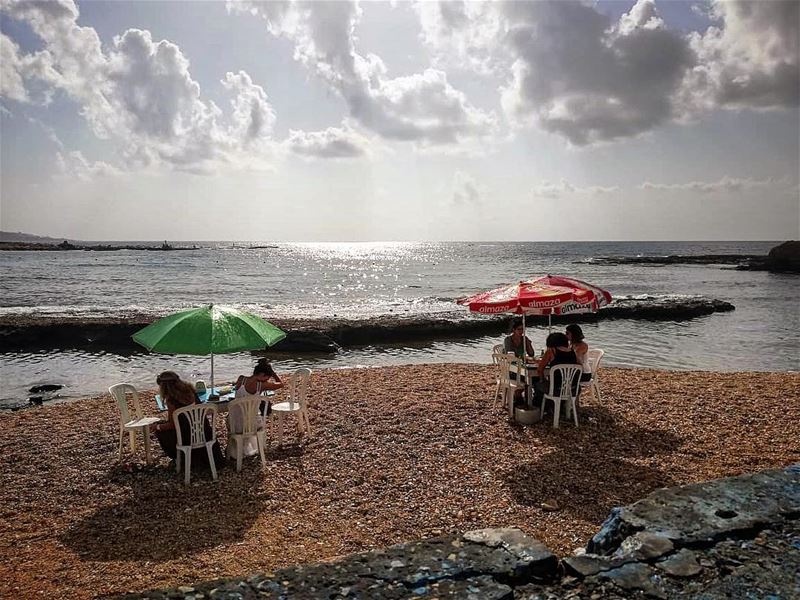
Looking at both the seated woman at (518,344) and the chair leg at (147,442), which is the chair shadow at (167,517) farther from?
the seated woman at (518,344)

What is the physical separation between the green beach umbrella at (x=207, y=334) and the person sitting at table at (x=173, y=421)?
1.26ft

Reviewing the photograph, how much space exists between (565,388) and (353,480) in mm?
3710

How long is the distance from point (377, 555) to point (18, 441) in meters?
7.94

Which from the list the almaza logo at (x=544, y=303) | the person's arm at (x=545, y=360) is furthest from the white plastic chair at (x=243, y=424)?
the person's arm at (x=545, y=360)

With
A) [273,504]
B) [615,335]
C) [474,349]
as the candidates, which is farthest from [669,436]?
[615,335]

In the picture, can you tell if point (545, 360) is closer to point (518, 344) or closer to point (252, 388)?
point (518, 344)

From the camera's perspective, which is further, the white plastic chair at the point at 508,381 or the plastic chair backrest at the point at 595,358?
the plastic chair backrest at the point at 595,358

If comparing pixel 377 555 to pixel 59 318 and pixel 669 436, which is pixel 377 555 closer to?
pixel 669 436

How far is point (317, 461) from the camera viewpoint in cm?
753

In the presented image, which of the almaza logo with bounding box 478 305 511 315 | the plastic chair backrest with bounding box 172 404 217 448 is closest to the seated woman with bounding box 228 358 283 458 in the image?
the plastic chair backrest with bounding box 172 404 217 448

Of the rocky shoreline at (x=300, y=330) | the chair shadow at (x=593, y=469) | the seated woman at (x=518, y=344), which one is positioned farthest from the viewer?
the rocky shoreline at (x=300, y=330)

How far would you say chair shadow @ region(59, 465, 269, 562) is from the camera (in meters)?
5.36

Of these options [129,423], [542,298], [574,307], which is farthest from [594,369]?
[129,423]

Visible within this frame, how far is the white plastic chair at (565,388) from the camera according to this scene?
854 cm
